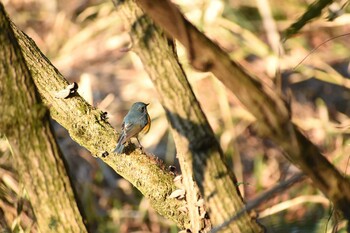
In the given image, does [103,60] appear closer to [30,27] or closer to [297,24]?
[30,27]

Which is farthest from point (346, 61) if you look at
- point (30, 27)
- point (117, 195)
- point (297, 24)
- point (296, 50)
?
point (297, 24)

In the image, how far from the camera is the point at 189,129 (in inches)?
45.7

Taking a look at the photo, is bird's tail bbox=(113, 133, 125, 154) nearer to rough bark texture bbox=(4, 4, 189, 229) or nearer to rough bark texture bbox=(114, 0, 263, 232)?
rough bark texture bbox=(4, 4, 189, 229)

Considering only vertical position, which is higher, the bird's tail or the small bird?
the small bird

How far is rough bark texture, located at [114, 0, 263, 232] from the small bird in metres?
0.15

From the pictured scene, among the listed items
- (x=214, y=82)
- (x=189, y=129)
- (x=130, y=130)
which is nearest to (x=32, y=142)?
(x=189, y=129)

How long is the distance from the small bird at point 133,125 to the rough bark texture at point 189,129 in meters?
0.15

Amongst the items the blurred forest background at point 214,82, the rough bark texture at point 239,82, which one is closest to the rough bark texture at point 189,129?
the rough bark texture at point 239,82

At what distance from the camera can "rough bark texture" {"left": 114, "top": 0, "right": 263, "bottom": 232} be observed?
45.5 inches

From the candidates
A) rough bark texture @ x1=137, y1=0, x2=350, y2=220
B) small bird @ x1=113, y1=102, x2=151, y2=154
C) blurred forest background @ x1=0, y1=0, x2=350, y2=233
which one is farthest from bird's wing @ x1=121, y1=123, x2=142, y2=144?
blurred forest background @ x1=0, y1=0, x2=350, y2=233

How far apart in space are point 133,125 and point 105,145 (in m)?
0.24

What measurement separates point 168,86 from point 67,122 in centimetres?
24

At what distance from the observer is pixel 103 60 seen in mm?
4223

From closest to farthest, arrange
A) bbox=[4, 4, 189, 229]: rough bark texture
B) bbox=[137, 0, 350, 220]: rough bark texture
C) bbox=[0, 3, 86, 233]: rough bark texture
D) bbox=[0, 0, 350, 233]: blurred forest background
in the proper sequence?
bbox=[137, 0, 350, 220]: rough bark texture, bbox=[0, 3, 86, 233]: rough bark texture, bbox=[4, 4, 189, 229]: rough bark texture, bbox=[0, 0, 350, 233]: blurred forest background
